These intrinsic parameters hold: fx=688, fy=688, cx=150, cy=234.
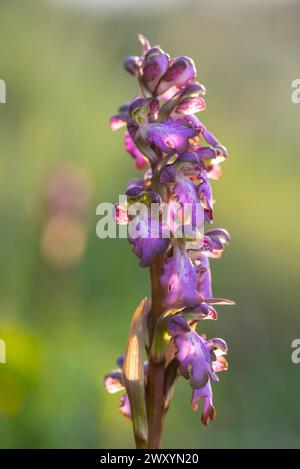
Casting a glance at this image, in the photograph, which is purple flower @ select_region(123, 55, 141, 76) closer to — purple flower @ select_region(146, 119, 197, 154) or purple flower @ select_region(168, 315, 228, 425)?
purple flower @ select_region(146, 119, 197, 154)

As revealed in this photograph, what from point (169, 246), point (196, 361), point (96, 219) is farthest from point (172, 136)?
point (96, 219)

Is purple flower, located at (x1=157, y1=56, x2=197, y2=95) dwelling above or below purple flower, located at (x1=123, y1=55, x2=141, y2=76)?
below

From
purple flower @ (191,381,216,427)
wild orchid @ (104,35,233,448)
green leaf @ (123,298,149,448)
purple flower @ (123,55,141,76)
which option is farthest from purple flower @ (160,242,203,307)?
purple flower @ (123,55,141,76)

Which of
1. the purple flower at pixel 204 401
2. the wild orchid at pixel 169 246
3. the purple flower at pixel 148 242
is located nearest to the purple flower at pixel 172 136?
the wild orchid at pixel 169 246

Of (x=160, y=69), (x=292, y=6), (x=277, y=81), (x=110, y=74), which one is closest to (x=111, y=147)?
(x=110, y=74)

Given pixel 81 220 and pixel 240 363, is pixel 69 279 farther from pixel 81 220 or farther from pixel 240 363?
pixel 240 363
